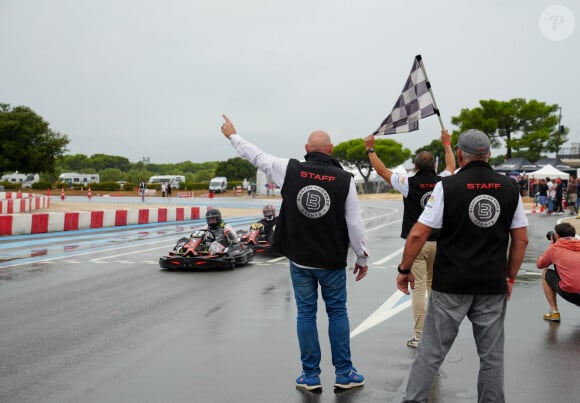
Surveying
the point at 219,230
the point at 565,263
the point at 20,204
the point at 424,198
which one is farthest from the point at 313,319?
the point at 20,204

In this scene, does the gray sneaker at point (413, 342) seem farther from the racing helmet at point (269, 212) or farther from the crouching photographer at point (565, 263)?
the racing helmet at point (269, 212)

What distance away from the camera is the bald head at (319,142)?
4590mm

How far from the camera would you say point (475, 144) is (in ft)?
12.3

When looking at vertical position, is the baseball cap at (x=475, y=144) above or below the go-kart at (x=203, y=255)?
above

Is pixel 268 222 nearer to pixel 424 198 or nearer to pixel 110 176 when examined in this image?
pixel 424 198

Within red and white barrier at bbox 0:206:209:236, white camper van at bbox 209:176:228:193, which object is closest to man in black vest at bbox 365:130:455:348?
red and white barrier at bbox 0:206:209:236

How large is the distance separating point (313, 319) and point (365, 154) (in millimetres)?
96738

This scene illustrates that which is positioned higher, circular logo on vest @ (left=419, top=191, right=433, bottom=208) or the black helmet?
circular logo on vest @ (left=419, top=191, right=433, bottom=208)

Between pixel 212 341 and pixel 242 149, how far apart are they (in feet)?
6.82

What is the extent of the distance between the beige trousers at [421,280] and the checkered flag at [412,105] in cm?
189

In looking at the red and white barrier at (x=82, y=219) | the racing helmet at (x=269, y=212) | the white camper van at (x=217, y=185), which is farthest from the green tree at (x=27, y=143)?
the racing helmet at (x=269, y=212)

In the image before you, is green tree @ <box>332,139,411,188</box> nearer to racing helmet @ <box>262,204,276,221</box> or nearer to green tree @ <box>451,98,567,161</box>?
green tree @ <box>451,98,567,161</box>

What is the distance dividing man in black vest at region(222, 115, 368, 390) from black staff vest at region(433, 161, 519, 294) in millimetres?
954

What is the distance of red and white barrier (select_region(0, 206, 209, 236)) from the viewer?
18578 mm
